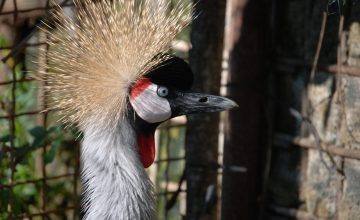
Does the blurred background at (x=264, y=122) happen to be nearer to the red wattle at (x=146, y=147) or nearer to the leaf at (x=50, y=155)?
the leaf at (x=50, y=155)

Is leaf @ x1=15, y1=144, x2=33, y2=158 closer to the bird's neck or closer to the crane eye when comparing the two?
the bird's neck

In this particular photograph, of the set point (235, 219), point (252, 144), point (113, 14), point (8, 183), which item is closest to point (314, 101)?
point (252, 144)

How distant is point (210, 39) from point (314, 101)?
1.29 ft

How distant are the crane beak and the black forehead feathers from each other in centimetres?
3

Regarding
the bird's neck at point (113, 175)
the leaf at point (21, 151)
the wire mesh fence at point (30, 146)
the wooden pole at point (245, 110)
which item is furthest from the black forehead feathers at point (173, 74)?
the leaf at point (21, 151)

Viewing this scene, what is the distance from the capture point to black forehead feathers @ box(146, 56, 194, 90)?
7.61ft

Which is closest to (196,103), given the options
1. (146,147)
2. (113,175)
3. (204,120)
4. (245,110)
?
(146,147)

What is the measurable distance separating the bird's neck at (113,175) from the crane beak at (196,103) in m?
0.15

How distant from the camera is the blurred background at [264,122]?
2756mm

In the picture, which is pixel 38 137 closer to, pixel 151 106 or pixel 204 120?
pixel 204 120

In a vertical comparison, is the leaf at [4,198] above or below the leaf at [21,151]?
below

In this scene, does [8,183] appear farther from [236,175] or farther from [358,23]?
[358,23]

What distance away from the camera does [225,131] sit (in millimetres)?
2990

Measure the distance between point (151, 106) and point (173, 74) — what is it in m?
0.11
